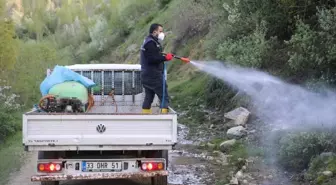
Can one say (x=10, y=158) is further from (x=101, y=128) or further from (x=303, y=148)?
(x=303, y=148)

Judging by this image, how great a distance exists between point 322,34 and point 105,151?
457 cm

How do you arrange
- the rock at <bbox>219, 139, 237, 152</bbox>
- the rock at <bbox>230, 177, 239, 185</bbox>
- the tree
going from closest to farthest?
the rock at <bbox>230, 177, 239, 185</bbox> < the rock at <bbox>219, 139, 237, 152</bbox> < the tree

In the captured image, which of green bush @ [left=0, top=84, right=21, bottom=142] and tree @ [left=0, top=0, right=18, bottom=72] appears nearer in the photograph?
green bush @ [left=0, top=84, right=21, bottom=142]

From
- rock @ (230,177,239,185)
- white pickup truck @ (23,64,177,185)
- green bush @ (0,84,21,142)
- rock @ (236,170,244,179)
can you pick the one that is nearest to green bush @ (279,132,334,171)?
rock @ (236,170,244,179)

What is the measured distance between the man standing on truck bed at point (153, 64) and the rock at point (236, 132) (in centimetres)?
416

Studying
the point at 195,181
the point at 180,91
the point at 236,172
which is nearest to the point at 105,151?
the point at 195,181

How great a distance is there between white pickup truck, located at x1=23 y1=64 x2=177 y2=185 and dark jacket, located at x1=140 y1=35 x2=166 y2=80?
1.39 metres

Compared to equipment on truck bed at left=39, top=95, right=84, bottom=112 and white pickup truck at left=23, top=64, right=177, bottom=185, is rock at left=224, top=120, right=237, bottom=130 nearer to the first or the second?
white pickup truck at left=23, top=64, right=177, bottom=185

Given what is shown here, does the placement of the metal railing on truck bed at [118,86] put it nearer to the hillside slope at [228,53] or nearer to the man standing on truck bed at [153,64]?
the man standing on truck bed at [153,64]

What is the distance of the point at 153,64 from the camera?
808 centimetres

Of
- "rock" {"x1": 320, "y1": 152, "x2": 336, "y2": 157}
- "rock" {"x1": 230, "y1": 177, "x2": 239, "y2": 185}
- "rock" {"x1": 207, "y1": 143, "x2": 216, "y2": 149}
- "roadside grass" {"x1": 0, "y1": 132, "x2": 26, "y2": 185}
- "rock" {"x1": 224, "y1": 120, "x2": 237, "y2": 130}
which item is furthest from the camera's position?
"rock" {"x1": 224, "y1": 120, "x2": 237, "y2": 130}

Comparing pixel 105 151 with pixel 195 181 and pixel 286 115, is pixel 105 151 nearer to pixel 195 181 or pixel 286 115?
pixel 195 181

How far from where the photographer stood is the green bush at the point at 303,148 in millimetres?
8133

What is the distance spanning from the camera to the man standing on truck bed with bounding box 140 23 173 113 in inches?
312
